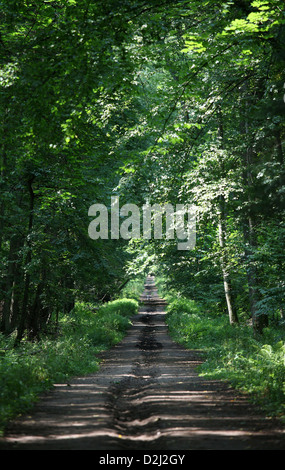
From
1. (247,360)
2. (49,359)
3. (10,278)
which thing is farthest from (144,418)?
(10,278)

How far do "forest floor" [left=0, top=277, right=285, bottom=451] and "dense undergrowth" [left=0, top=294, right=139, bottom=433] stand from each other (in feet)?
0.92

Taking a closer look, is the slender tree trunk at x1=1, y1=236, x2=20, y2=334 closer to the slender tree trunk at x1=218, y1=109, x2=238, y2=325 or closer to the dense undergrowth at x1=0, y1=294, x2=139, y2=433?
the dense undergrowth at x1=0, y1=294, x2=139, y2=433

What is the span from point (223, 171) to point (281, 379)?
8771mm

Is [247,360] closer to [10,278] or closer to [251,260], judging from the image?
[251,260]

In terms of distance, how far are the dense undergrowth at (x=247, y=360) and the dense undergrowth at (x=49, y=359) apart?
3.58 meters

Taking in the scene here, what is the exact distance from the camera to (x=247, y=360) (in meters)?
11.2

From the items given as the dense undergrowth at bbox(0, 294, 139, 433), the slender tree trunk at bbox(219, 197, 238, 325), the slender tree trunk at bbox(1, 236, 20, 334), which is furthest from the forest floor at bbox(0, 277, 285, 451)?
the slender tree trunk at bbox(1, 236, 20, 334)

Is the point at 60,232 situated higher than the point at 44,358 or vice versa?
the point at 60,232

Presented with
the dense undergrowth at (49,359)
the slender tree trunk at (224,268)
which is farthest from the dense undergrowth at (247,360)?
the dense undergrowth at (49,359)

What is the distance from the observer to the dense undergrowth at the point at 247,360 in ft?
27.2

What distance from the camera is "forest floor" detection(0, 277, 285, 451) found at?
5715 mm

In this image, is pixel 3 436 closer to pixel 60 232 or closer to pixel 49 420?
pixel 49 420

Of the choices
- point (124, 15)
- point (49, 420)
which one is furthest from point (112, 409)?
point (124, 15)

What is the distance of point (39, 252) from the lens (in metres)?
14.7
